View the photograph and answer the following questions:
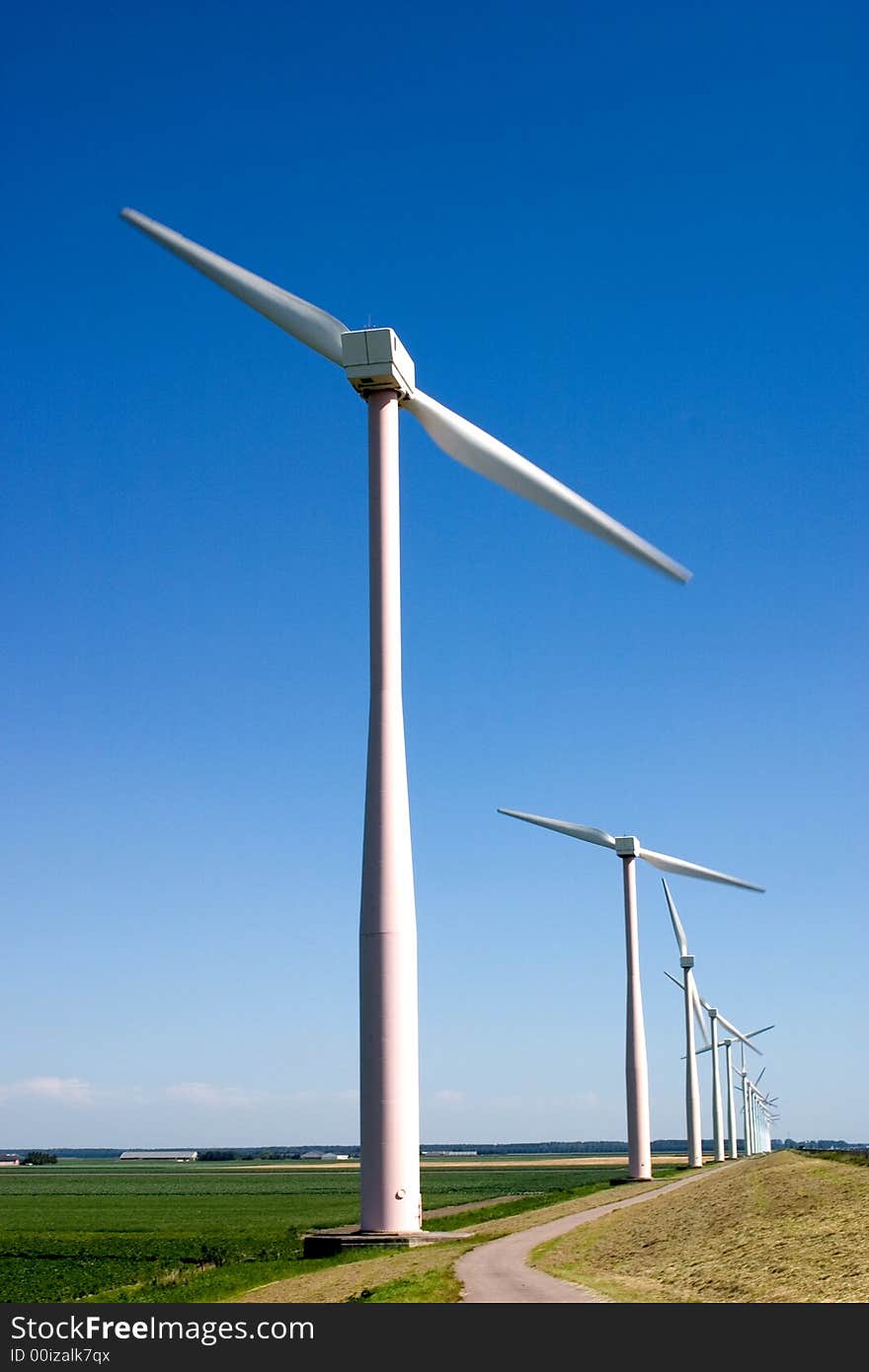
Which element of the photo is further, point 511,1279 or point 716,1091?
point 716,1091

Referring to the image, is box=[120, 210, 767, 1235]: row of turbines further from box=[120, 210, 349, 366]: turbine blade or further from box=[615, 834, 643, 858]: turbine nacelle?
box=[615, 834, 643, 858]: turbine nacelle

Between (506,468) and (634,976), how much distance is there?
45374 millimetres

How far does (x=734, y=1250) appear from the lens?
33.1 meters

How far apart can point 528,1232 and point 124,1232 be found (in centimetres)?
4003

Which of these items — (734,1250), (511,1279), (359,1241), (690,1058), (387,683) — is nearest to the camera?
(511,1279)

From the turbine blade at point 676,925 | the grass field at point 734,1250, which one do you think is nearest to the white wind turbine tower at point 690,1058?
the turbine blade at point 676,925

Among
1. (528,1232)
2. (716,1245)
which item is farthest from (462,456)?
(528,1232)

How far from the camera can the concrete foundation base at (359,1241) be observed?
1309 inches

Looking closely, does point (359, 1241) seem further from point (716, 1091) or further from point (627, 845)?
point (716, 1091)

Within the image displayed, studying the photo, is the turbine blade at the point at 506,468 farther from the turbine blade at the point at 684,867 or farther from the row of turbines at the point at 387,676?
the turbine blade at the point at 684,867

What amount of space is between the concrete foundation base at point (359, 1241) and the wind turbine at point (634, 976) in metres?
37.1

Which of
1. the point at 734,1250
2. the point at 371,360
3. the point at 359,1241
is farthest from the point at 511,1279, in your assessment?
the point at 371,360
